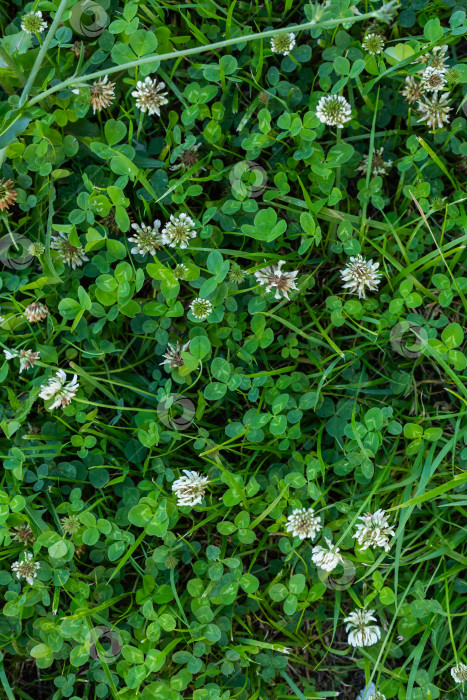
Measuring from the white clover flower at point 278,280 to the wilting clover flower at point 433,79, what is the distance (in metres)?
0.81

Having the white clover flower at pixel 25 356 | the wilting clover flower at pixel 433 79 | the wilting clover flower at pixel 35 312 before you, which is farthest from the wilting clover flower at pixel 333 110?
the white clover flower at pixel 25 356

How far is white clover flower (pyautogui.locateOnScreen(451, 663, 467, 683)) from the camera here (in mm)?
2135

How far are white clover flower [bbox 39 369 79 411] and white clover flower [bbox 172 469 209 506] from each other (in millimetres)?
469

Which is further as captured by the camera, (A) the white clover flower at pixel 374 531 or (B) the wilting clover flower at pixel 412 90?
(B) the wilting clover flower at pixel 412 90

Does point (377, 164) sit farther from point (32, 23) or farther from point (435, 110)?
point (32, 23)

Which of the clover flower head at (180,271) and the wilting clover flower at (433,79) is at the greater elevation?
the wilting clover flower at (433,79)

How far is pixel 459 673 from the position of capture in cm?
214

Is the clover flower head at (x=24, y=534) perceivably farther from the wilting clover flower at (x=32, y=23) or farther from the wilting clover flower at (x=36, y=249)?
the wilting clover flower at (x=32, y=23)

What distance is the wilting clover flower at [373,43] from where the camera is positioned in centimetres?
211

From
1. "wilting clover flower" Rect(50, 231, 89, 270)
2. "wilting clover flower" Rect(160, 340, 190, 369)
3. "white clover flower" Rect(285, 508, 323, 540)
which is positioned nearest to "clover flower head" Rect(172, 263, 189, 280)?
"wilting clover flower" Rect(160, 340, 190, 369)

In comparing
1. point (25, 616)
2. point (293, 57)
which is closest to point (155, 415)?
point (25, 616)

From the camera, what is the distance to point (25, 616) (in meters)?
2.14

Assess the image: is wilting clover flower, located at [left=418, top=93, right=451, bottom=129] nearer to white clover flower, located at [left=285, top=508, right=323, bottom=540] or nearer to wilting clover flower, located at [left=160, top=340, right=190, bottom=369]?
wilting clover flower, located at [left=160, top=340, right=190, bottom=369]

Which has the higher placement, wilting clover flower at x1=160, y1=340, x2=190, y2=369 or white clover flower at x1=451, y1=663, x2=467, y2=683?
wilting clover flower at x1=160, y1=340, x2=190, y2=369
